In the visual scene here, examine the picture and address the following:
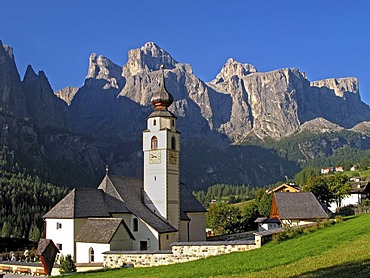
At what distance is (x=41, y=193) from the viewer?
151875 mm

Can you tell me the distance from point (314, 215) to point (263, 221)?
7.95 meters

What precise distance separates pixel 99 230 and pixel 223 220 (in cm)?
3454

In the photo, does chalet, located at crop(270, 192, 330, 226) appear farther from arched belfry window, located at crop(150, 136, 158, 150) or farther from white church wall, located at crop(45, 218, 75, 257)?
white church wall, located at crop(45, 218, 75, 257)

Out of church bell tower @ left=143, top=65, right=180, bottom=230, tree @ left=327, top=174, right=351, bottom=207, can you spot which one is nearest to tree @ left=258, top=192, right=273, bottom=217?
tree @ left=327, top=174, right=351, bottom=207

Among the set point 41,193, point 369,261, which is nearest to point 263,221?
point 369,261

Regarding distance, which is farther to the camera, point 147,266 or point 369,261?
point 147,266

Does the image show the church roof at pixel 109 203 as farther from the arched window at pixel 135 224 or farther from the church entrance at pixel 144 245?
the church entrance at pixel 144 245

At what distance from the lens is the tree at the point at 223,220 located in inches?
2956

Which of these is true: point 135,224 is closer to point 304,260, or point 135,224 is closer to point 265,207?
point 304,260

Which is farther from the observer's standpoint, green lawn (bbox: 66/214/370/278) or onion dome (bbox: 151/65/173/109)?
onion dome (bbox: 151/65/173/109)

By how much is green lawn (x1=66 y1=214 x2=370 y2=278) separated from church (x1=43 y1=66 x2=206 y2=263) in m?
12.9

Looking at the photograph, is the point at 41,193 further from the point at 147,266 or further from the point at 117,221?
the point at 147,266

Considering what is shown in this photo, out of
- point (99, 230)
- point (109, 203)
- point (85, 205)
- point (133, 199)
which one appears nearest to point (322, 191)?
point (133, 199)

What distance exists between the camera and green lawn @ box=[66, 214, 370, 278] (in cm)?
1770
